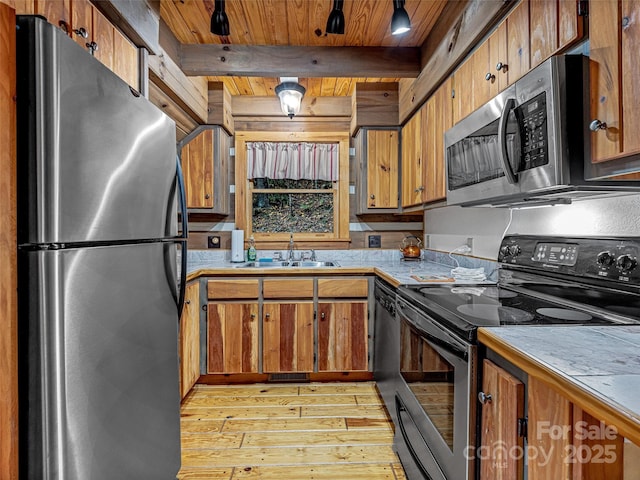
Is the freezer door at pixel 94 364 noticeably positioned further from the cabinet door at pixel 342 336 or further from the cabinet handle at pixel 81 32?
the cabinet door at pixel 342 336

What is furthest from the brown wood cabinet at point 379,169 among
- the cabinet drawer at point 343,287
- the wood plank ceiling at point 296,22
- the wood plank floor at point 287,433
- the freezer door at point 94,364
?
the freezer door at point 94,364

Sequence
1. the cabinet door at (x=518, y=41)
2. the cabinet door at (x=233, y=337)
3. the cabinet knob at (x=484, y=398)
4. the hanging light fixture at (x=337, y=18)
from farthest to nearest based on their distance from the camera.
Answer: the cabinet door at (x=233, y=337) → the hanging light fixture at (x=337, y=18) → the cabinet door at (x=518, y=41) → the cabinet knob at (x=484, y=398)

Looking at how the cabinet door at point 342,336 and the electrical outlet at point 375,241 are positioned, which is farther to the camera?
the electrical outlet at point 375,241

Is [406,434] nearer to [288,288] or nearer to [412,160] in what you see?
[288,288]

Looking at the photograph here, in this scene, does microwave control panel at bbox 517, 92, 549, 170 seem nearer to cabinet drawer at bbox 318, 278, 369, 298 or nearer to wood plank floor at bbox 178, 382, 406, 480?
wood plank floor at bbox 178, 382, 406, 480

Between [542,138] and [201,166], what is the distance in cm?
259

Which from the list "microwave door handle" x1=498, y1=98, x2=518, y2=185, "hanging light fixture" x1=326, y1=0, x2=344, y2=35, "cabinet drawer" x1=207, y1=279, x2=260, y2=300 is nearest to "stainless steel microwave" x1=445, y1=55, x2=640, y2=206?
"microwave door handle" x1=498, y1=98, x2=518, y2=185

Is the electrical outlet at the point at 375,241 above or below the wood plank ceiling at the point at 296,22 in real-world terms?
below

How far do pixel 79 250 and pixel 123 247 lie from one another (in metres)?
0.20

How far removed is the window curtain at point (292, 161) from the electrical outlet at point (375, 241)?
653mm

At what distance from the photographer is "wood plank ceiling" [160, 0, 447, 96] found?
83.4 inches

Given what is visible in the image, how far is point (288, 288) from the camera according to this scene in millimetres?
2762

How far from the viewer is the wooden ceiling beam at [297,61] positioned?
254cm

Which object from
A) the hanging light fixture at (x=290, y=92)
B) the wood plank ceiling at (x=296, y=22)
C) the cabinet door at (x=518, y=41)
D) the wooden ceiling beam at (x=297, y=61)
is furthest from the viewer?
the hanging light fixture at (x=290, y=92)
